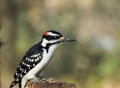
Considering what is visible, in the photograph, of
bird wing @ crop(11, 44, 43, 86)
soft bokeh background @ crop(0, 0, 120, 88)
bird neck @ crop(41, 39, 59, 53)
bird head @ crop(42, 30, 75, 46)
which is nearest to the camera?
bird head @ crop(42, 30, 75, 46)

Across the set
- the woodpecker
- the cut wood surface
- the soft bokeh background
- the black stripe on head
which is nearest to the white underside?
the woodpecker

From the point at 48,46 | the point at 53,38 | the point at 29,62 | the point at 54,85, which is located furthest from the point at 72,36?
the point at 54,85

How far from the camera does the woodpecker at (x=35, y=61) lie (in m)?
7.57

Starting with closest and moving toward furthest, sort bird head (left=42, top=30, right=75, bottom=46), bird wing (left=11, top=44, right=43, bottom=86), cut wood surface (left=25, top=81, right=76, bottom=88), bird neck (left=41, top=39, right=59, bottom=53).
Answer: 1. cut wood surface (left=25, top=81, right=76, bottom=88)
2. bird head (left=42, top=30, right=75, bottom=46)
3. bird neck (left=41, top=39, right=59, bottom=53)
4. bird wing (left=11, top=44, right=43, bottom=86)

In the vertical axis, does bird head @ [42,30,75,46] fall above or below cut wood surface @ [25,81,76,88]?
above

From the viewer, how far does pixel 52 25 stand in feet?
55.3

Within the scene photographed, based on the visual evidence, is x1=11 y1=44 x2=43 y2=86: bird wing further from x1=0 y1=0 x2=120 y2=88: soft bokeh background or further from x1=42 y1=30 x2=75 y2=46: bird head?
x1=0 y1=0 x2=120 y2=88: soft bokeh background

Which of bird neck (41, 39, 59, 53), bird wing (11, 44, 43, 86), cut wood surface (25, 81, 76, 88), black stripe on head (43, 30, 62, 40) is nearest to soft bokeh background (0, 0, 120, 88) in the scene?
bird wing (11, 44, 43, 86)

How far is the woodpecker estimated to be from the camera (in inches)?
298

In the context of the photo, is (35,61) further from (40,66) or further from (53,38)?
(53,38)

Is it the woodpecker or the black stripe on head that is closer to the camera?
the black stripe on head

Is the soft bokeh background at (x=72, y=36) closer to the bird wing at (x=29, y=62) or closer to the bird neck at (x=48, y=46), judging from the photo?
the bird wing at (x=29, y=62)

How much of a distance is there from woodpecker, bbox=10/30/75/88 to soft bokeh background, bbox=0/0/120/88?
568 cm

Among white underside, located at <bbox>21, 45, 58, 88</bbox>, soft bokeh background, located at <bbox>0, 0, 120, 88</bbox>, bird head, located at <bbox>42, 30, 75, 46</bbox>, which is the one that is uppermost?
bird head, located at <bbox>42, 30, 75, 46</bbox>
